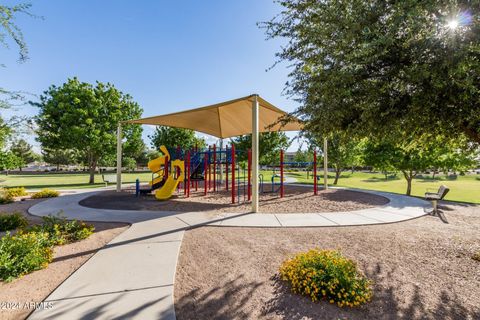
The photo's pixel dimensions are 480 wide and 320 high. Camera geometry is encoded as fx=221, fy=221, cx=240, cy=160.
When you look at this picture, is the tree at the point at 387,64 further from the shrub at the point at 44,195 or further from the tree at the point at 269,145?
the tree at the point at 269,145

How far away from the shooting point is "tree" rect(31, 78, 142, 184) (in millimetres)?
19719

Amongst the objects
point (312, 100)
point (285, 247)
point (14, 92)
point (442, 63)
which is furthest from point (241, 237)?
point (14, 92)

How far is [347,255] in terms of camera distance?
4.46 metres

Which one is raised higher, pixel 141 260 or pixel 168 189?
pixel 168 189

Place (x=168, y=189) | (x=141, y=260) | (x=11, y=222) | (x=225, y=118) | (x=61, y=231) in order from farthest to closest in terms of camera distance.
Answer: (x=225, y=118) → (x=168, y=189) → (x=11, y=222) → (x=61, y=231) → (x=141, y=260)

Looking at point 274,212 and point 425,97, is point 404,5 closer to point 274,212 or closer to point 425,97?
point 425,97

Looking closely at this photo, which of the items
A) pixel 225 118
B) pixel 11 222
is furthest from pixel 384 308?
pixel 225 118

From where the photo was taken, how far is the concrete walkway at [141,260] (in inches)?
109

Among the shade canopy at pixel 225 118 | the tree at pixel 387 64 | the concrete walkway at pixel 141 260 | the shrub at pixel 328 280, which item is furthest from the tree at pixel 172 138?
the shrub at pixel 328 280

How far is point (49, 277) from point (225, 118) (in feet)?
36.3

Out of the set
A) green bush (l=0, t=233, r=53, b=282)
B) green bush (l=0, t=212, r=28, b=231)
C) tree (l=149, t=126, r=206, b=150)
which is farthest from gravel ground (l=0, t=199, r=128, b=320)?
tree (l=149, t=126, r=206, b=150)

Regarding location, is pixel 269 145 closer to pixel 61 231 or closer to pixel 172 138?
pixel 172 138

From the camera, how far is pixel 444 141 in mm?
4852

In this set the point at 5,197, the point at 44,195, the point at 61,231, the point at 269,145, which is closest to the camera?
the point at 61,231
